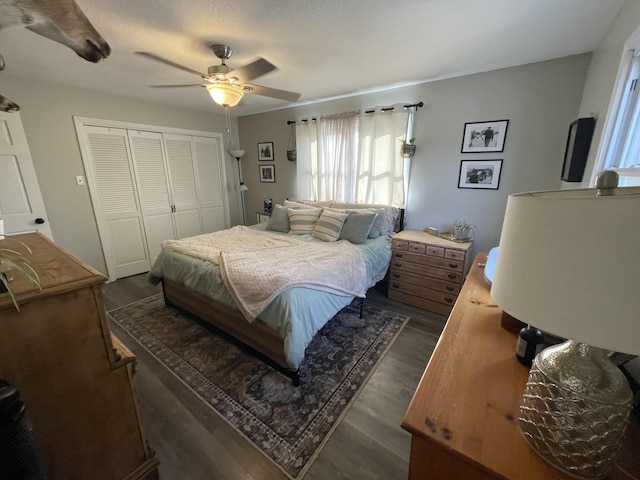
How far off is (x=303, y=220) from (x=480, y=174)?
205 centimetres

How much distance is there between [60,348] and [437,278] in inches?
109

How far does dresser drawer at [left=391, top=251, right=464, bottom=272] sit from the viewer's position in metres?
2.54

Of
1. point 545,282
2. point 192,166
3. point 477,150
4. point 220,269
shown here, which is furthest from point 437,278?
point 192,166

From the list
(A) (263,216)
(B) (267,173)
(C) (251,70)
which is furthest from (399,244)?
(B) (267,173)

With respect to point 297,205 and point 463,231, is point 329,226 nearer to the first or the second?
point 297,205

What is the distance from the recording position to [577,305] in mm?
435

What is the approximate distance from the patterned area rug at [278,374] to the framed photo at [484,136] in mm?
1970

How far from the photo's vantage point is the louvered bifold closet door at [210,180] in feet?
14.1

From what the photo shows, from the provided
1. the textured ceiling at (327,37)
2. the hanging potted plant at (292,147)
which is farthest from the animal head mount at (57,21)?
the hanging potted plant at (292,147)

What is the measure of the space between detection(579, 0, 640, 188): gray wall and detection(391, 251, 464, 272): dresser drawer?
110 centimetres

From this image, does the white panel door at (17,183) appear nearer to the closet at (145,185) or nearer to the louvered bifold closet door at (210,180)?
the closet at (145,185)

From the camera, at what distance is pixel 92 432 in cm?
105

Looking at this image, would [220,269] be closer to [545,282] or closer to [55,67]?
[545,282]

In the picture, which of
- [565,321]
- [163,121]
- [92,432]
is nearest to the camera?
[565,321]
